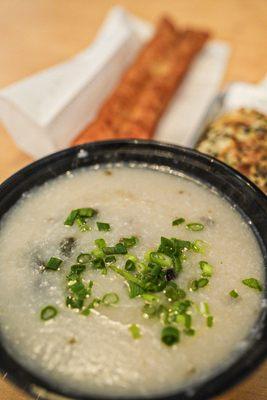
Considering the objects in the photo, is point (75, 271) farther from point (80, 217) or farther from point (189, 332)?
→ point (189, 332)

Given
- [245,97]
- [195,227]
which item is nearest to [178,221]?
[195,227]

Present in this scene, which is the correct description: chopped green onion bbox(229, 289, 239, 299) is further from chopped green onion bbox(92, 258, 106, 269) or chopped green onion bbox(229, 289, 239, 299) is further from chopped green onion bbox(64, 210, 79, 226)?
chopped green onion bbox(64, 210, 79, 226)

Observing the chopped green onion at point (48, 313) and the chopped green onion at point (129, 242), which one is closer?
the chopped green onion at point (48, 313)

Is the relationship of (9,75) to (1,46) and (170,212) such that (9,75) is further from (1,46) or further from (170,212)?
(170,212)

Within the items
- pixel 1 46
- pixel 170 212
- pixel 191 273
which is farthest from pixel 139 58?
pixel 191 273

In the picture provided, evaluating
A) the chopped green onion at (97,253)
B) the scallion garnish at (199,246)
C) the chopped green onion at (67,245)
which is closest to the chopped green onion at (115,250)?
the chopped green onion at (97,253)

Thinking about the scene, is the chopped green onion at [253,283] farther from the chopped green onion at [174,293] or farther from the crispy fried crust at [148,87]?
the crispy fried crust at [148,87]

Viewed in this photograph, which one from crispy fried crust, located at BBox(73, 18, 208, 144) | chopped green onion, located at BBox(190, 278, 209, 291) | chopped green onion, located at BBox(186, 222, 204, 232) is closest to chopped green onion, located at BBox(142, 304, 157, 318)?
chopped green onion, located at BBox(190, 278, 209, 291)
